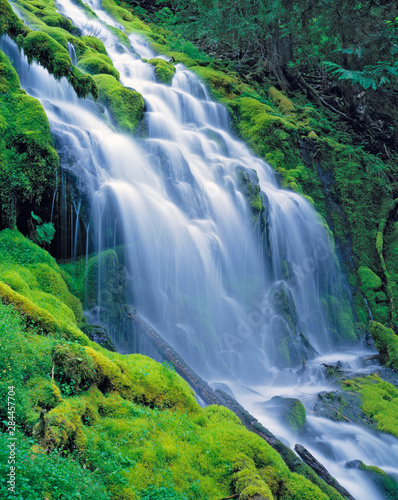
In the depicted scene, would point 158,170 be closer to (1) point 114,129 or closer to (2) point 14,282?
(1) point 114,129

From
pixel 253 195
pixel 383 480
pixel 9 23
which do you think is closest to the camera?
pixel 383 480

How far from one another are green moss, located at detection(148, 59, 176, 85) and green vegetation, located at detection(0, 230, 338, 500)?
13911 millimetres

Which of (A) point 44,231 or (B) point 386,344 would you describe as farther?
(B) point 386,344

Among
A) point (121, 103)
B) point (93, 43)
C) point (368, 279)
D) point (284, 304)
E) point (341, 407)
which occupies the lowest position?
point (341, 407)

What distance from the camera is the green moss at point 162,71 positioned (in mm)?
15836

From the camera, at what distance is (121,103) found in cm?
1162

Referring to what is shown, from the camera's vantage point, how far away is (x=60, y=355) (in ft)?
11.1

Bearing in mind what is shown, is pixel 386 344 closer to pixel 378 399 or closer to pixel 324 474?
pixel 378 399

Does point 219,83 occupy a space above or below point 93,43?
above

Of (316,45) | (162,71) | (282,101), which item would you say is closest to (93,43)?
(162,71)

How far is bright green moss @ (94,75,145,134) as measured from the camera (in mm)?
11305

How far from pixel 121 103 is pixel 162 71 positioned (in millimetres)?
5516

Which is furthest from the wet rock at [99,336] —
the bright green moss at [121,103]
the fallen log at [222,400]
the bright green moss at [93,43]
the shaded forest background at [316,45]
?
the bright green moss at [93,43]

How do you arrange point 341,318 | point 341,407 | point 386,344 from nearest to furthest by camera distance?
point 341,407 → point 386,344 → point 341,318
